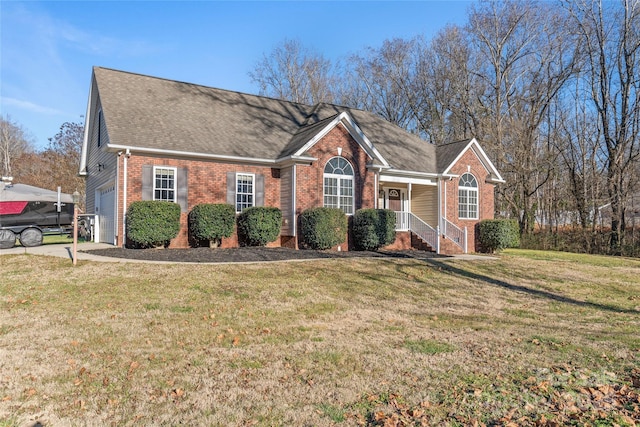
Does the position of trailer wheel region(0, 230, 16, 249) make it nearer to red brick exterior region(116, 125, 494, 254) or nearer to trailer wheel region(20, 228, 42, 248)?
trailer wheel region(20, 228, 42, 248)

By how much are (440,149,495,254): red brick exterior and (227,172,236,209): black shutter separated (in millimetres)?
10152

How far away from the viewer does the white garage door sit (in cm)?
1595

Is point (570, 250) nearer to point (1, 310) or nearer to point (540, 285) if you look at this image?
point (540, 285)

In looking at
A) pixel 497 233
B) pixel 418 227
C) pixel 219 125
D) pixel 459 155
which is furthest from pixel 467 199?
pixel 219 125

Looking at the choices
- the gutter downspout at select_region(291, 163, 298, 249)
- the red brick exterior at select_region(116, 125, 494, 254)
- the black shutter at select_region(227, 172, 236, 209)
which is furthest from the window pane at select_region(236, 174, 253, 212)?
the gutter downspout at select_region(291, 163, 298, 249)

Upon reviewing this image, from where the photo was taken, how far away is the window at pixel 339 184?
17344mm

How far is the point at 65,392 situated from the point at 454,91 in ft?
115

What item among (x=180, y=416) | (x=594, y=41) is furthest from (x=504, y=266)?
(x=594, y=41)

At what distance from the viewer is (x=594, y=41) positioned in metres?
28.7

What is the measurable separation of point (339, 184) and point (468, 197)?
7.93m

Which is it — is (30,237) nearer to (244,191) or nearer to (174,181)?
(174,181)

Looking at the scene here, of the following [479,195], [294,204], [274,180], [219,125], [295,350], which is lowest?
[295,350]

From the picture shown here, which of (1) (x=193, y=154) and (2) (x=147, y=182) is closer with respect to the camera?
(2) (x=147, y=182)

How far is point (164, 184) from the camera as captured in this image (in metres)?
15.3
